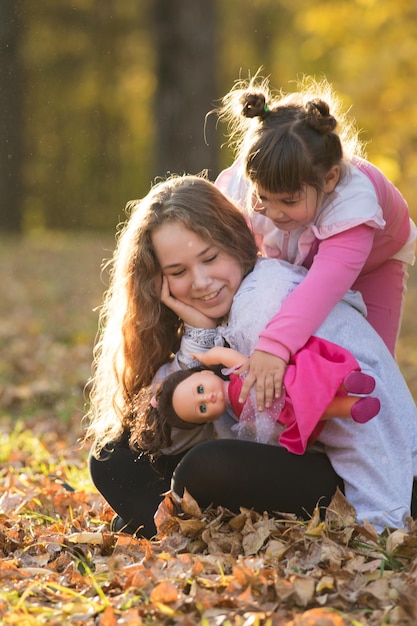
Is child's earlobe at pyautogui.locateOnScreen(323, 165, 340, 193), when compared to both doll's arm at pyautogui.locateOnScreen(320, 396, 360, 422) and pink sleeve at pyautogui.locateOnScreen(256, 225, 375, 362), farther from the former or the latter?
doll's arm at pyautogui.locateOnScreen(320, 396, 360, 422)

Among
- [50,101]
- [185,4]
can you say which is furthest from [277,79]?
[185,4]

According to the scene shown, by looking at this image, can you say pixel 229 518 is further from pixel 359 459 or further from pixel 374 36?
pixel 374 36

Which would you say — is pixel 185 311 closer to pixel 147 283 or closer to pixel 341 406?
pixel 147 283

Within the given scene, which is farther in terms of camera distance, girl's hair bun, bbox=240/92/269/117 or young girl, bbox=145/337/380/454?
girl's hair bun, bbox=240/92/269/117

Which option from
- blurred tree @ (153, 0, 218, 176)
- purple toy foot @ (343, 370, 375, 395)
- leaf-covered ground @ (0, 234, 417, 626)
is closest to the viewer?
leaf-covered ground @ (0, 234, 417, 626)

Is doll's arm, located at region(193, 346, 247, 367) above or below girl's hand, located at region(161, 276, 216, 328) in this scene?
below

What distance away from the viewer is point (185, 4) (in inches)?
416

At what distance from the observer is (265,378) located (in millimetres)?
3006

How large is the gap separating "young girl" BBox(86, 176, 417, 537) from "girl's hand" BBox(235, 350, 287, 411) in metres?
0.18

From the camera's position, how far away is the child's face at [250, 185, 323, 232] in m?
3.23

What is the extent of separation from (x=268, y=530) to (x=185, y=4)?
8653 mm

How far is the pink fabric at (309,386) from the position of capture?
2.96 metres

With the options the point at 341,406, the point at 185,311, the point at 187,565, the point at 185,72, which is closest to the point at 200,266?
the point at 185,311

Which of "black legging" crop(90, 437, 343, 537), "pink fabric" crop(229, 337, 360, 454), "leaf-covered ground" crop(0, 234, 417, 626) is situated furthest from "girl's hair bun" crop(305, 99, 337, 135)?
"leaf-covered ground" crop(0, 234, 417, 626)
